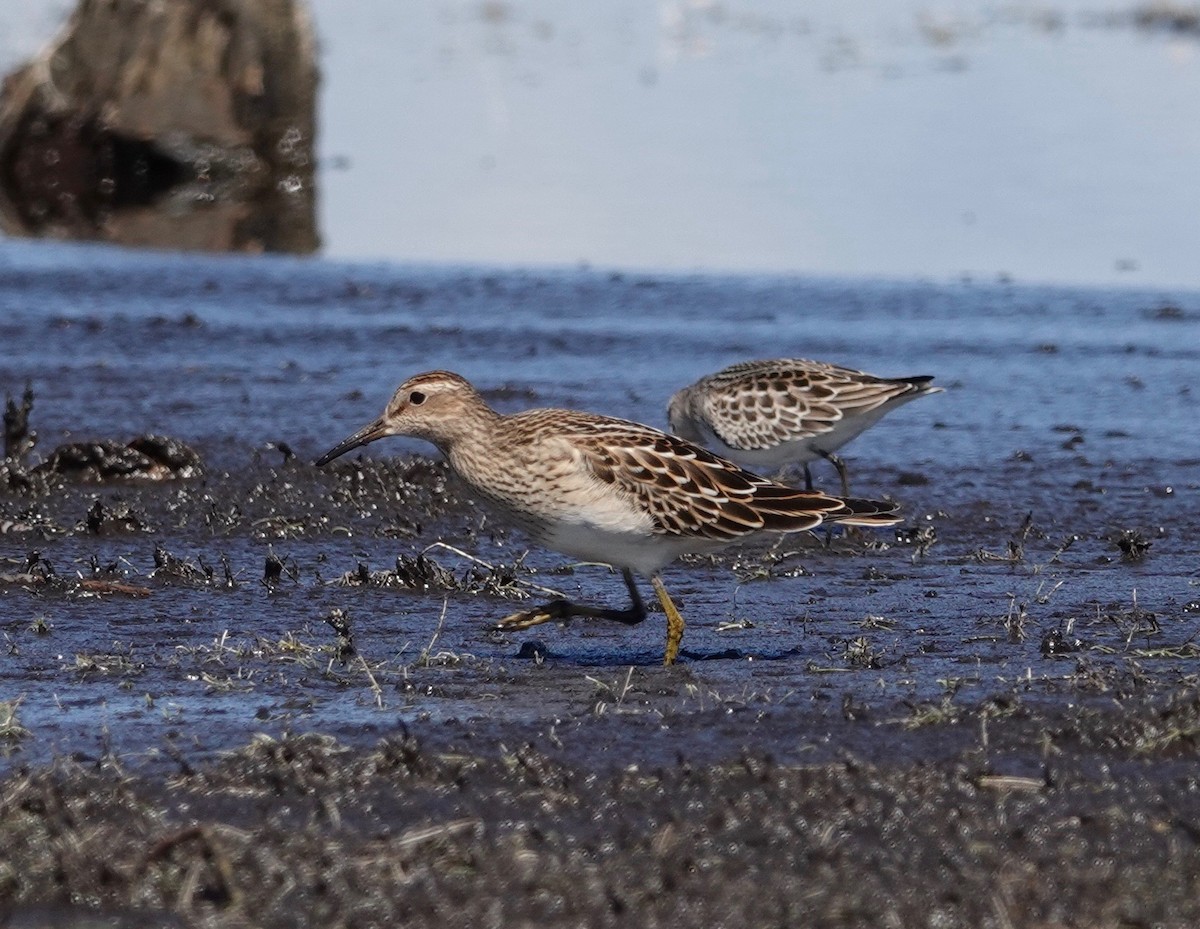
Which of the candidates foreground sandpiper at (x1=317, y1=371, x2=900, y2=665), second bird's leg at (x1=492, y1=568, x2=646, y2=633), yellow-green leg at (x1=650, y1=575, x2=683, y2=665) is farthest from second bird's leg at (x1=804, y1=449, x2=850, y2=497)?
yellow-green leg at (x1=650, y1=575, x2=683, y2=665)

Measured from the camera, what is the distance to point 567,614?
7.78 metres

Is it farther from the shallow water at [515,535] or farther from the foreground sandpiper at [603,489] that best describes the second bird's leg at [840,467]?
the foreground sandpiper at [603,489]

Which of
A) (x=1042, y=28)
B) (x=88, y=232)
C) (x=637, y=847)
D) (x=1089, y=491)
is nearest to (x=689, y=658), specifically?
(x=637, y=847)

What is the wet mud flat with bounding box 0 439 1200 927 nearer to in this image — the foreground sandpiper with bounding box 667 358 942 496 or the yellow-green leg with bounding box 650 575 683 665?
the yellow-green leg with bounding box 650 575 683 665

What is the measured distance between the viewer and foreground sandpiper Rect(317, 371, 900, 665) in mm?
7469

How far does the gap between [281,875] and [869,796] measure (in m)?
1.69

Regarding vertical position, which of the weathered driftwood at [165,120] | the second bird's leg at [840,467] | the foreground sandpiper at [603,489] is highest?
the weathered driftwood at [165,120]

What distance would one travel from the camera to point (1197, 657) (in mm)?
7340

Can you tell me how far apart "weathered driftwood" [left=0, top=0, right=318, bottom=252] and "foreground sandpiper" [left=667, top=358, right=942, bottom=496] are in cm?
898

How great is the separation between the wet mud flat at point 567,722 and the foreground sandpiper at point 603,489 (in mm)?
429

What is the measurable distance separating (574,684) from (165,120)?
14005 millimetres

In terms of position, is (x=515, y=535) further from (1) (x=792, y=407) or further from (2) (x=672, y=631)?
(2) (x=672, y=631)

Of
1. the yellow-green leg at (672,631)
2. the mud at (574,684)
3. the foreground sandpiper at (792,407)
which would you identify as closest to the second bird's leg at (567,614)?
the mud at (574,684)

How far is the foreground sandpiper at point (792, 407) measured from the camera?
1046 centimetres
